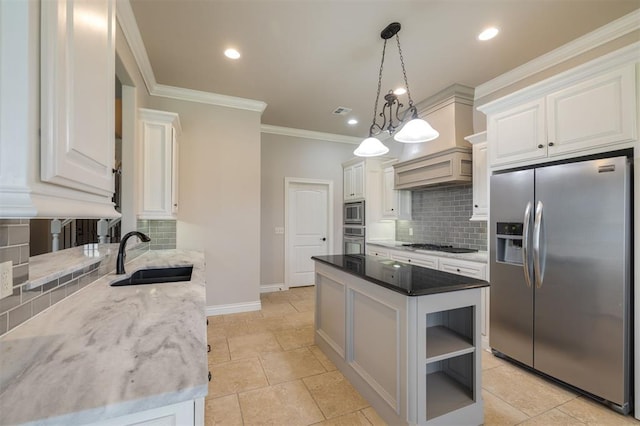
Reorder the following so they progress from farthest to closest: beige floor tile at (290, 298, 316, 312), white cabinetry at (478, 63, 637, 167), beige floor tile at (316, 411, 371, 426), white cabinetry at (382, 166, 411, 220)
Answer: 1. white cabinetry at (382, 166, 411, 220)
2. beige floor tile at (290, 298, 316, 312)
3. white cabinetry at (478, 63, 637, 167)
4. beige floor tile at (316, 411, 371, 426)

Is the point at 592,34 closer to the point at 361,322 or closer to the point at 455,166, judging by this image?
the point at 455,166

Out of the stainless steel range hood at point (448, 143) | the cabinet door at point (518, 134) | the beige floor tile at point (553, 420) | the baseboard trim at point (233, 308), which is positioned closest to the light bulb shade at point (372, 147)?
the cabinet door at point (518, 134)

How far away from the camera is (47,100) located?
25.4 inches

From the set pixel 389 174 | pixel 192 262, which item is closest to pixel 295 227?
pixel 389 174

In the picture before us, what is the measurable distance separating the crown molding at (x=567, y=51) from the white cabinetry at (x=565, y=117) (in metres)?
0.71

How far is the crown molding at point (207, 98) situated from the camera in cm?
348

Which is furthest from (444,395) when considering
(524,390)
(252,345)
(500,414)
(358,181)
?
(358,181)

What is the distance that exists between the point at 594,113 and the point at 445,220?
83.7 inches

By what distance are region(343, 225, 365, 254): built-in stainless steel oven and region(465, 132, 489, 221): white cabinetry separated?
78.6 inches

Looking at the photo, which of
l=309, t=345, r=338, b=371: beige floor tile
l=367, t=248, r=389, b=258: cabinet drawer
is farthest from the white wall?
l=309, t=345, r=338, b=371: beige floor tile

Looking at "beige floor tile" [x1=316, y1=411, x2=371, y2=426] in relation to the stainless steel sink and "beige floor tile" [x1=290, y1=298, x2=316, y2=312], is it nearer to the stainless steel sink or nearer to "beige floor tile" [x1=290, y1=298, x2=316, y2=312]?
the stainless steel sink

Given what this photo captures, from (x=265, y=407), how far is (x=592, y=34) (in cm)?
404

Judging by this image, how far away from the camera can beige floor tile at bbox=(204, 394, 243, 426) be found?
179 centimetres

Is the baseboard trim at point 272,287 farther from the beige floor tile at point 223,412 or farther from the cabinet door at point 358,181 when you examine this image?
the beige floor tile at point 223,412
